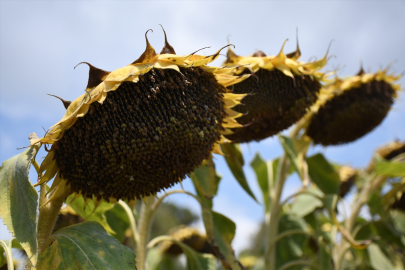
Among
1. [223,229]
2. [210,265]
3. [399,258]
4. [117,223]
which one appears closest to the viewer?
[223,229]

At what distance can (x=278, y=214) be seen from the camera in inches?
141

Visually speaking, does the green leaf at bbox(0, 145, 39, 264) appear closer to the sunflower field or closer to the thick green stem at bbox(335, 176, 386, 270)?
the sunflower field

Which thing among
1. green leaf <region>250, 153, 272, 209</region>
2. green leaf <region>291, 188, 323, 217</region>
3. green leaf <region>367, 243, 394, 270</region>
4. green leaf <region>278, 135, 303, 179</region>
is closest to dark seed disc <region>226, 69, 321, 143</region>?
green leaf <region>278, 135, 303, 179</region>

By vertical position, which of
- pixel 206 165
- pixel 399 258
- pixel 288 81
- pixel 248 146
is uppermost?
pixel 288 81

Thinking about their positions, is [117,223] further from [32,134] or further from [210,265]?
[32,134]

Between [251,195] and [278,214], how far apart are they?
41.8 inches

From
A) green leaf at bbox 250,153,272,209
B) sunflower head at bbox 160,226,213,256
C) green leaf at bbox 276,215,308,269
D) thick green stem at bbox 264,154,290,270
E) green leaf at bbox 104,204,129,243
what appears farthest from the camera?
sunflower head at bbox 160,226,213,256

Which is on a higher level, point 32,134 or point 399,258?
point 32,134

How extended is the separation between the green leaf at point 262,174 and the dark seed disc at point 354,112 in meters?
0.88

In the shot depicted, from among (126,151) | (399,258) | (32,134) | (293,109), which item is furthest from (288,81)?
(399,258)

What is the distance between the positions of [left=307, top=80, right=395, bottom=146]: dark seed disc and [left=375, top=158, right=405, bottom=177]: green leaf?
30 cm

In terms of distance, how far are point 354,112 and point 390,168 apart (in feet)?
1.93

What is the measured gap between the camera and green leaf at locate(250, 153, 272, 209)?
4.14 metres

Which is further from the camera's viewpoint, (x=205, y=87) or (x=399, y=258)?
(x=399, y=258)
